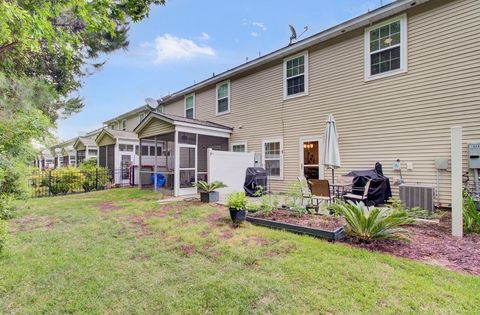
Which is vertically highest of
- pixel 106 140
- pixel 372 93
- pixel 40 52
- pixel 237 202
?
pixel 40 52

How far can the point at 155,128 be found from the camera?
34.2 feet

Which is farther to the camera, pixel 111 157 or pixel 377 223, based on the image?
pixel 111 157

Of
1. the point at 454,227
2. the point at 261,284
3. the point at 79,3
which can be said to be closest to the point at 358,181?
the point at 454,227

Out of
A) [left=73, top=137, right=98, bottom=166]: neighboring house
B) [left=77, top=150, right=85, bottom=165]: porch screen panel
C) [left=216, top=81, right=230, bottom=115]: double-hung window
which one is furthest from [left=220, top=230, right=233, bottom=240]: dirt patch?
[left=77, top=150, right=85, bottom=165]: porch screen panel

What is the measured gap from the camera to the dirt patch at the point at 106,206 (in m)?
7.31

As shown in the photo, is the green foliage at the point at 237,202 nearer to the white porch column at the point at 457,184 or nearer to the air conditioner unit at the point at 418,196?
the white porch column at the point at 457,184

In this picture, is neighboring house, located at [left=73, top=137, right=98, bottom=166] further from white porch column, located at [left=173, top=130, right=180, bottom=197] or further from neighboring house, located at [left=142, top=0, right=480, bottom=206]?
white porch column, located at [left=173, top=130, right=180, bottom=197]

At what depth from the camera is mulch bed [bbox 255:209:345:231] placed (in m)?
4.70

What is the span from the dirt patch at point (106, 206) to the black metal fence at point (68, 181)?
12.6 feet

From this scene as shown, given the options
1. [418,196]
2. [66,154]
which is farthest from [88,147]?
[418,196]

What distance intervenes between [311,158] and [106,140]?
13506 mm

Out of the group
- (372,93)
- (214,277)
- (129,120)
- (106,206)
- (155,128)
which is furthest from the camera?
(129,120)

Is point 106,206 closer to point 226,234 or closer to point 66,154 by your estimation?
point 226,234

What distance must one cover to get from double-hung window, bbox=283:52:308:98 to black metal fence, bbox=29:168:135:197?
1072 centimetres
